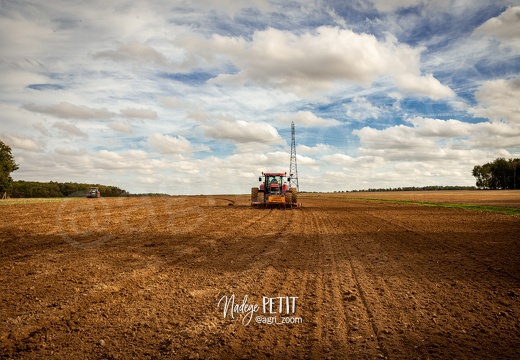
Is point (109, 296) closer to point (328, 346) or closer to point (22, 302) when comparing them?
point (22, 302)

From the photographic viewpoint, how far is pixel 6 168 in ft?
179

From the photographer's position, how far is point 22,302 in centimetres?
534

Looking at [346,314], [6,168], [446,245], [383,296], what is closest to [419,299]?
[383,296]

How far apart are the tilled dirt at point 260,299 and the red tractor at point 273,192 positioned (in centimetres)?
1443

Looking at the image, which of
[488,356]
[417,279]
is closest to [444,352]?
[488,356]

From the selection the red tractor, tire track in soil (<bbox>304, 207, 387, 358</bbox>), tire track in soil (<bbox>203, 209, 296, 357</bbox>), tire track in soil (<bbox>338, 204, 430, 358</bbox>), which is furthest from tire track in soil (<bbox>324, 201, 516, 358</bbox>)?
the red tractor

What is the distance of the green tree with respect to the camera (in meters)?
52.8

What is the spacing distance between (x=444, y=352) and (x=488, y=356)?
448mm

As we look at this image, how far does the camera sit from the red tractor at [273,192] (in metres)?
24.8

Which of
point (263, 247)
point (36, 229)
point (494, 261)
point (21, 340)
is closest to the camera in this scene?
point (21, 340)

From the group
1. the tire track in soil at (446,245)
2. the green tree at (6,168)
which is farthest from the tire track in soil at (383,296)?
the green tree at (6,168)

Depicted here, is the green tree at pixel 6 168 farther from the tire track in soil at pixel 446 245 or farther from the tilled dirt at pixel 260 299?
the tire track in soil at pixel 446 245

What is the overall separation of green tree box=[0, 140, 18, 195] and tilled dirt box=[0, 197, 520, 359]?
53.4 meters

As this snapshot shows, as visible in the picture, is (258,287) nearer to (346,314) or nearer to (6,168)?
(346,314)
